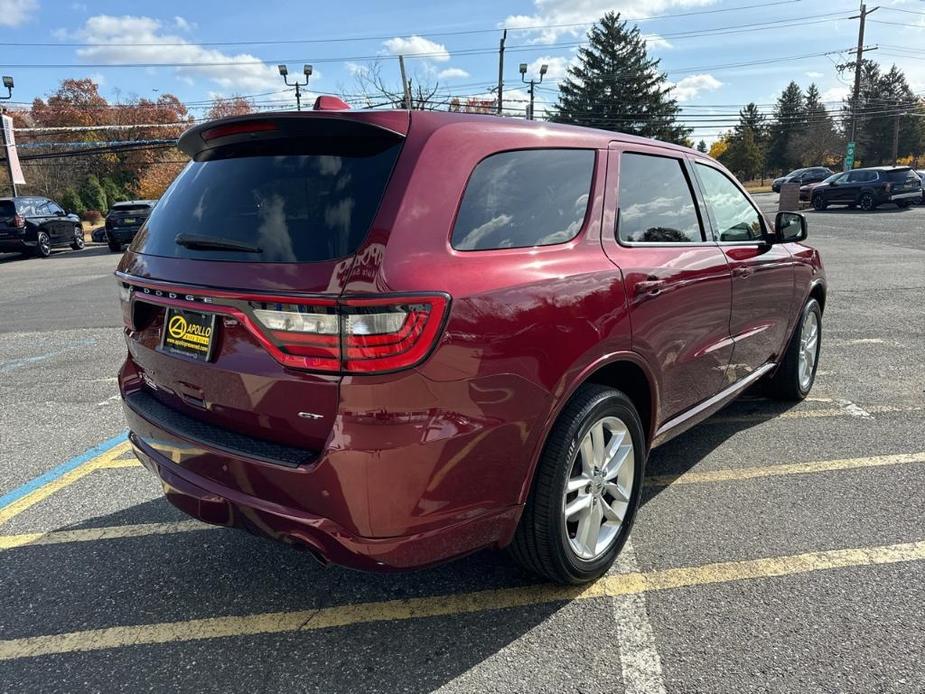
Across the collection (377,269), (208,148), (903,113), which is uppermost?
(903,113)

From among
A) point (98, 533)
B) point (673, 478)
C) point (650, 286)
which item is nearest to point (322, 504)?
point (650, 286)

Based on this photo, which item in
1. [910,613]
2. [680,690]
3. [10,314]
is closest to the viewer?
[680,690]

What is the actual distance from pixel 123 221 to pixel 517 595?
22150 mm

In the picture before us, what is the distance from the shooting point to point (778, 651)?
2.19 m

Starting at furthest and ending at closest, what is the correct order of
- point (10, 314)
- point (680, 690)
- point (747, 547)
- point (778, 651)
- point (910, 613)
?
point (10, 314) → point (747, 547) → point (910, 613) → point (778, 651) → point (680, 690)

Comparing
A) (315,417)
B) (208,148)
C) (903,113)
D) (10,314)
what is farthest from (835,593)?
(903,113)

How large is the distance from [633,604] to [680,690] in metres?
0.45

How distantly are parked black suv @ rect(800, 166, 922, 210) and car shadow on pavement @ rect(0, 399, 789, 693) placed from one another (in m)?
29.6

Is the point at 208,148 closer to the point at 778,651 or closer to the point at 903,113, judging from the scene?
the point at 778,651

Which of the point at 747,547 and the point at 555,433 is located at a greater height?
the point at 555,433

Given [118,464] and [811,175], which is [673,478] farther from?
[811,175]

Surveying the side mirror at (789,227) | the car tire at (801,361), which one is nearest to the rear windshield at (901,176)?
the car tire at (801,361)

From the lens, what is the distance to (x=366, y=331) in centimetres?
183

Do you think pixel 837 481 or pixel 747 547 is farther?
pixel 837 481
